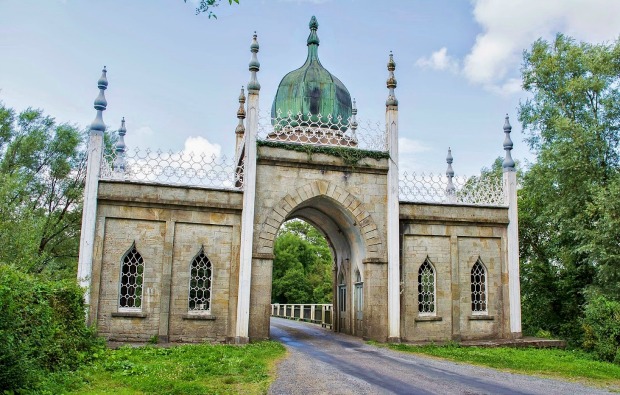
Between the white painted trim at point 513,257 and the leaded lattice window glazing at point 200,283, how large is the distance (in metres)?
9.64

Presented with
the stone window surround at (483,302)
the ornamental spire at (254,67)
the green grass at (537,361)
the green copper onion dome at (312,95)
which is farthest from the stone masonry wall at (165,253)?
the stone window surround at (483,302)

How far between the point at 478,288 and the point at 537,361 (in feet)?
13.4

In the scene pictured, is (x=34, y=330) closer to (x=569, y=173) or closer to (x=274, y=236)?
(x=274, y=236)

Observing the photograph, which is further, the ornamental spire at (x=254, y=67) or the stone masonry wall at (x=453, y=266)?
the stone masonry wall at (x=453, y=266)

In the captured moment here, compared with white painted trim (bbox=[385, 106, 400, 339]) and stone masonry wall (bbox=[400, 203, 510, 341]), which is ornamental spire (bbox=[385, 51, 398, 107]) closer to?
white painted trim (bbox=[385, 106, 400, 339])

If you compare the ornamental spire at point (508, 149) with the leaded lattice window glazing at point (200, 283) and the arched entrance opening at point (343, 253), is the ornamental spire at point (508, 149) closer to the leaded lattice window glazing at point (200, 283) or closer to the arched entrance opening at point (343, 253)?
the arched entrance opening at point (343, 253)

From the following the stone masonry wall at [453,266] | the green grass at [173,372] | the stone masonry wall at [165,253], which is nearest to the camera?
A: the green grass at [173,372]

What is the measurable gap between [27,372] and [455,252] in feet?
43.1

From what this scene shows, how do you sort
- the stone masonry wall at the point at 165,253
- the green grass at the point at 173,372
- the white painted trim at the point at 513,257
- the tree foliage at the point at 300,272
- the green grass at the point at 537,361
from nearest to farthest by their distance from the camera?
the green grass at the point at 173,372 → the green grass at the point at 537,361 → the stone masonry wall at the point at 165,253 → the white painted trim at the point at 513,257 → the tree foliage at the point at 300,272

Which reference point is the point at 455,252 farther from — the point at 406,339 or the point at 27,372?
the point at 27,372

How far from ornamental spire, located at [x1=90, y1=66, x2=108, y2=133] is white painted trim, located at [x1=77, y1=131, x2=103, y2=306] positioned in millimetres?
155

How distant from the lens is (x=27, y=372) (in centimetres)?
793

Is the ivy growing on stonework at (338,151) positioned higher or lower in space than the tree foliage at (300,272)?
higher

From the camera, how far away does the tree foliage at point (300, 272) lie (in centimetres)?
4656
